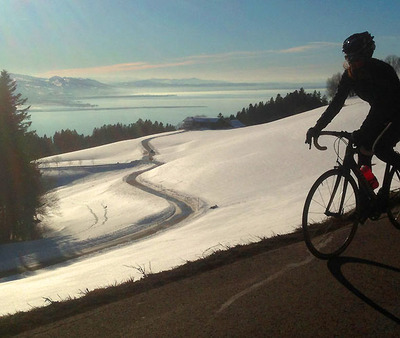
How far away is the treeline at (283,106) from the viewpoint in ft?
395

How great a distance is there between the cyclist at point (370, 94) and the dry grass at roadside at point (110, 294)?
61.3 inches

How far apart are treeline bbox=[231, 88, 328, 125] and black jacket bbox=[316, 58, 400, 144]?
115m

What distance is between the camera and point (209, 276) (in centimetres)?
472

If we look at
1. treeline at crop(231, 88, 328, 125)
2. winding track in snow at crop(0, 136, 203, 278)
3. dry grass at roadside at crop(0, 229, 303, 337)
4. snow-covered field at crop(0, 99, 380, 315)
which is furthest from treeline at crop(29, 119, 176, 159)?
dry grass at roadside at crop(0, 229, 303, 337)

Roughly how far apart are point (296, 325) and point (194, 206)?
30.4 metres

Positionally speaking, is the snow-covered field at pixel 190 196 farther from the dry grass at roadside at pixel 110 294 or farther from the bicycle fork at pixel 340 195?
the bicycle fork at pixel 340 195

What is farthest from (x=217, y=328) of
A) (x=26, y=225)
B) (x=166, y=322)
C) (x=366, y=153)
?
(x=26, y=225)

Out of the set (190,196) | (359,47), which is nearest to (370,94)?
(359,47)

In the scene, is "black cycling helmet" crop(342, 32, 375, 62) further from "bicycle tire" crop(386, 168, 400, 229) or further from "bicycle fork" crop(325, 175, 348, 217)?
"bicycle tire" crop(386, 168, 400, 229)

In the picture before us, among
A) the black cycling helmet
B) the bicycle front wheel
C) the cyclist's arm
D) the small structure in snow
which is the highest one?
the small structure in snow

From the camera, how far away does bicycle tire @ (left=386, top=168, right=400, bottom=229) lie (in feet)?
16.3

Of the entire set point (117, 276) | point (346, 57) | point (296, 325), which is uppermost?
point (346, 57)

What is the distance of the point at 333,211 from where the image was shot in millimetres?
4934

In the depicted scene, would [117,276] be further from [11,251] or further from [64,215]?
[64,215]
